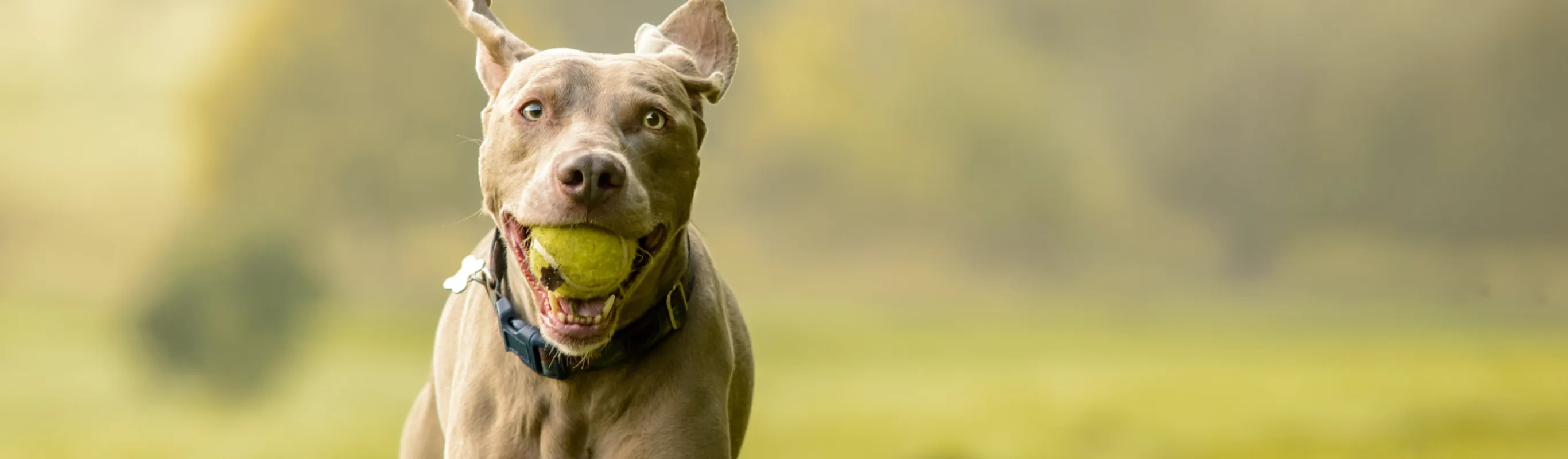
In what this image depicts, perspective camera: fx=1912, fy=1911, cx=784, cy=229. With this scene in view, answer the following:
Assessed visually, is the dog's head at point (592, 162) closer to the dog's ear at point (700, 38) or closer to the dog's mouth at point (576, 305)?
the dog's mouth at point (576, 305)

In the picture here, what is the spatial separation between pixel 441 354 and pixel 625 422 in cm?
121

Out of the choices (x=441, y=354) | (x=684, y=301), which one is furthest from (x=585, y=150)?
(x=441, y=354)

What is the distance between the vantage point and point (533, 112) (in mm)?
5289

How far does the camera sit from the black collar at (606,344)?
5480 millimetres

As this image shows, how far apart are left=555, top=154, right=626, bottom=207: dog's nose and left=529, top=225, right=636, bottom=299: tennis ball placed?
0.38ft

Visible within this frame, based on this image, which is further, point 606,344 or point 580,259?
point 606,344

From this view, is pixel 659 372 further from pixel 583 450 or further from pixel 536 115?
pixel 536 115

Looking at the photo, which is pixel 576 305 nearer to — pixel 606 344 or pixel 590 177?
pixel 606 344

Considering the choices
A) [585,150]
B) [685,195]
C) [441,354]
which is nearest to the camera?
[585,150]

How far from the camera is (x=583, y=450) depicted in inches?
220

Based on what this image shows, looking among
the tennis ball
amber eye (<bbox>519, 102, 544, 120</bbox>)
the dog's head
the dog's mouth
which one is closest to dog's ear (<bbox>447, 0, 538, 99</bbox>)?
the dog's head

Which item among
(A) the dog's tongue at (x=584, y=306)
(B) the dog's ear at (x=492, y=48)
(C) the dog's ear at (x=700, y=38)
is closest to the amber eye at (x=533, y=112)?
(B) the dog's ear at (x=492, y=48)

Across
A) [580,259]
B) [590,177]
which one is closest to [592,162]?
[590,177]

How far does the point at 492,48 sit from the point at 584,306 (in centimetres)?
96
